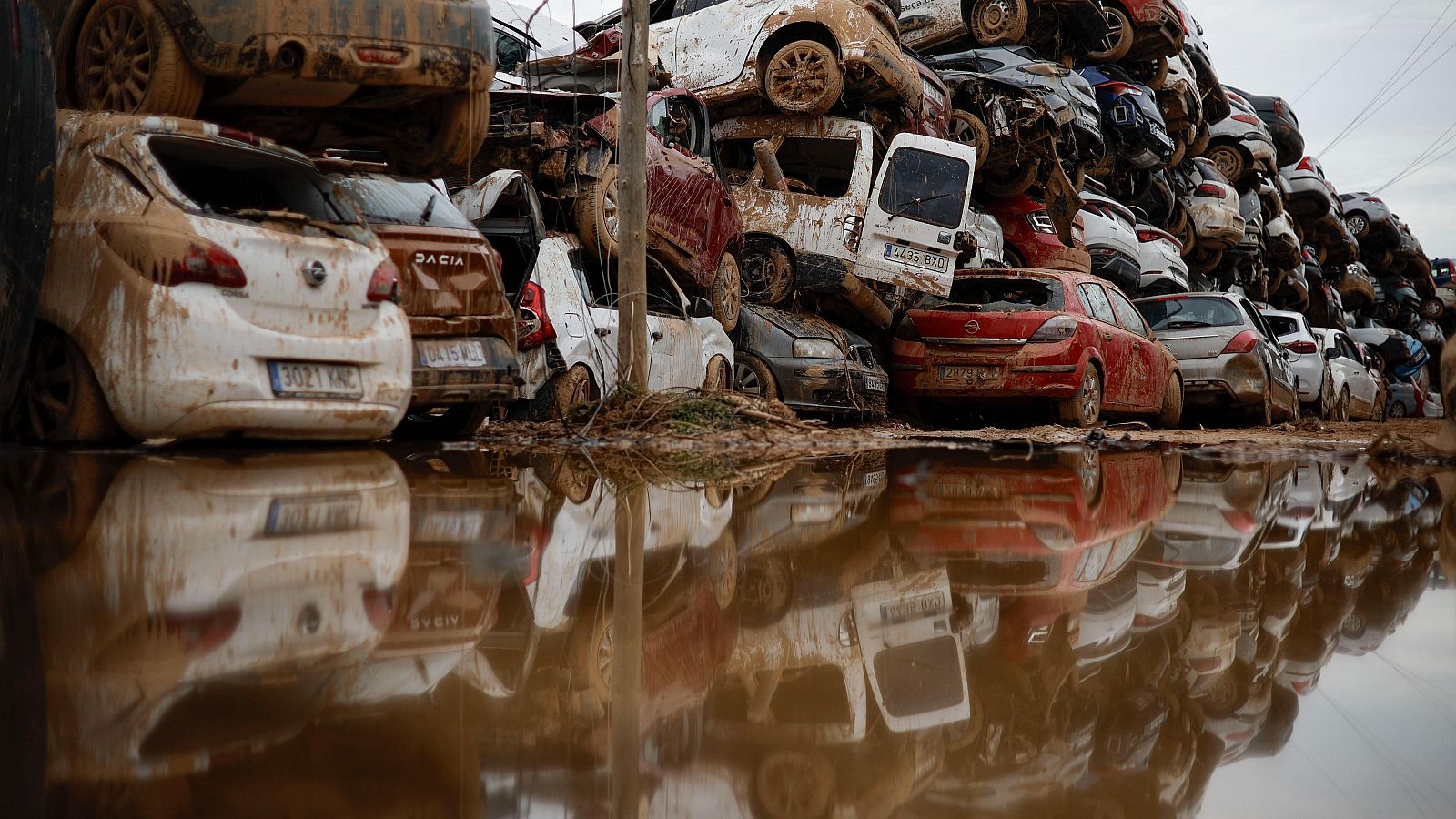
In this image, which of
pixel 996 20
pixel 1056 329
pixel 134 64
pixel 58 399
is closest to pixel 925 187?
pixel 1056 329

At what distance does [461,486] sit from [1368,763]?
12.0 feet

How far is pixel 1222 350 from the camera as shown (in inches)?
598

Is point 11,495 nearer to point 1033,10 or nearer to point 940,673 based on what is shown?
point 940,673

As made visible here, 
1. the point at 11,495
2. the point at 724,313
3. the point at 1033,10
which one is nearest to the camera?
the point at 11,495

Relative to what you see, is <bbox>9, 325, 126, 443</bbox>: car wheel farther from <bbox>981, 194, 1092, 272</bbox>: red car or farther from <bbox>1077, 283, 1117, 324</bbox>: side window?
<bbox>981, 194, 1092, 272</bbox>: red car

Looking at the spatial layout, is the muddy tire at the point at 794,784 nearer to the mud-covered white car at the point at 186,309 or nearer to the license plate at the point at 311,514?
the license plate at the point at 311,514

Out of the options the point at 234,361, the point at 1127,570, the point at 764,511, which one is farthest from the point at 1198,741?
the point at 234,361

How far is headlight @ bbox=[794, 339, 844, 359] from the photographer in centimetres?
1087

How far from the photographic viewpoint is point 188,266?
5.54 meters

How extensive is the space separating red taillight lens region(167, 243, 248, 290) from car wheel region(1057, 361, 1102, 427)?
301 inches

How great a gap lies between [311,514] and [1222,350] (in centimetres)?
1336

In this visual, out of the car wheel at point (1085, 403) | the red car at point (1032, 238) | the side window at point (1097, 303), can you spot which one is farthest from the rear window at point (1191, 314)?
the car wheel at point (1085, 403)

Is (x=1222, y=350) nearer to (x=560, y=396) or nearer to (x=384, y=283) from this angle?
(x=560, y=396)

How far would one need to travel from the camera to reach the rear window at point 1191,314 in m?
15.5
